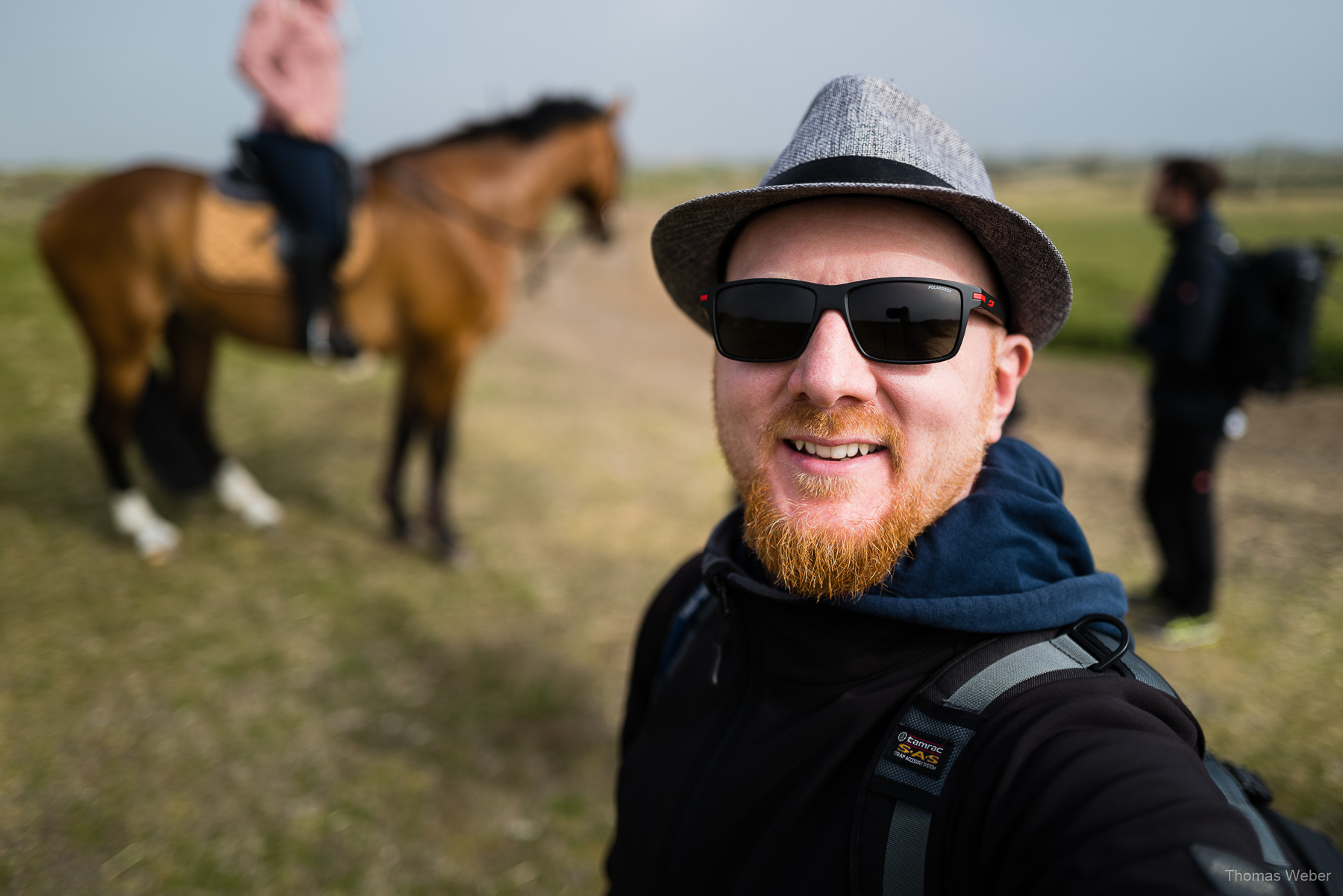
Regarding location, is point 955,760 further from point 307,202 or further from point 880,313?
point 307,202

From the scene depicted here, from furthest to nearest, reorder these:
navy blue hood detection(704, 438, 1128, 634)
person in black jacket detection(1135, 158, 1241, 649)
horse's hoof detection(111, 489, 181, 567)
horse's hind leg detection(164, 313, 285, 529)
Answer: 1. horse's hind leg detection(164, 313, 285, 529)
2. horse's hoof detection(111, 489, 181, 567)
3. person in black jacket detection(1135, 158, 1241, 649)
4. navy blue hood detection(704, 438, 1128, 634)

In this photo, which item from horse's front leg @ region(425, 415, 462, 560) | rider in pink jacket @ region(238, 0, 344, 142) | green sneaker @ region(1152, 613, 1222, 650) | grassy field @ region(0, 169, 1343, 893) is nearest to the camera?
grassy field @ region(0, 169, 1343, 893)

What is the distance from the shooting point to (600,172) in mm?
5680

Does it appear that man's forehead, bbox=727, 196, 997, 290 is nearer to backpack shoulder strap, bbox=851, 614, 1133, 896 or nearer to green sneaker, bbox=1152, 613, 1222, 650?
backpack shoulder strap, bbox=851, 614, 1133, 896

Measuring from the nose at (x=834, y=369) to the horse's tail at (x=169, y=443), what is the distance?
200 inches

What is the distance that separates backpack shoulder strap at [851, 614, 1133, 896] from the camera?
0.87 metres

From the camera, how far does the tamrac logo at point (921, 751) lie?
0.90 m

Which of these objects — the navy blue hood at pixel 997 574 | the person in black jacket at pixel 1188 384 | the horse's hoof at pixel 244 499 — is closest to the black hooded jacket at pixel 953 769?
the navy blue hood at pixel 997 574

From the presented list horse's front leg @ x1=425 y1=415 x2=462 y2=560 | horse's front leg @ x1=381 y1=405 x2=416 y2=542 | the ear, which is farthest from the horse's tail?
the ear

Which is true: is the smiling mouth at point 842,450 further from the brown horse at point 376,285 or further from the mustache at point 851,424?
the brown horse at point 376,285

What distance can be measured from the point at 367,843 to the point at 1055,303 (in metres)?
2.86

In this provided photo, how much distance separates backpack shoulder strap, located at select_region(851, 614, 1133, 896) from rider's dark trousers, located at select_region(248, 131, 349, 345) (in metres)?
4.29

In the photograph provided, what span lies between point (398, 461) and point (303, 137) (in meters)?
2.02

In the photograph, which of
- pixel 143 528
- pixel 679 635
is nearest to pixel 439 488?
pixel 143 528
